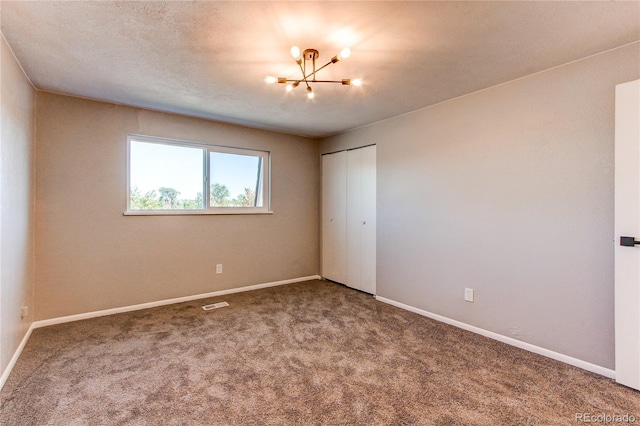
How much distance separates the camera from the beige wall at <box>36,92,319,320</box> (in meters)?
2.92

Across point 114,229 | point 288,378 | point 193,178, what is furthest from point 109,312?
point 288,378

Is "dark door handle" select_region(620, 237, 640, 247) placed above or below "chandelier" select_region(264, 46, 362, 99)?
below

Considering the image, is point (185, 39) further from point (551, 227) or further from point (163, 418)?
point (551, 227)

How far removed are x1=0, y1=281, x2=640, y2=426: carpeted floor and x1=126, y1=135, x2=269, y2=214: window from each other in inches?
54.7

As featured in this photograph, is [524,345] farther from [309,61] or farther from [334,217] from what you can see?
[309,61]

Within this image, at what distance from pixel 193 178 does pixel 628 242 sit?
13.7 feet

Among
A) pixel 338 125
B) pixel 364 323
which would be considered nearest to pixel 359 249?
pixel 364 323

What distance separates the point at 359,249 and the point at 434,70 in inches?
98.0

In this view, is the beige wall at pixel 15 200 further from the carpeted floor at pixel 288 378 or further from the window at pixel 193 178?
the window at pixel 193 178

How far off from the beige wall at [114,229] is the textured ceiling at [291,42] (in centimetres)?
41

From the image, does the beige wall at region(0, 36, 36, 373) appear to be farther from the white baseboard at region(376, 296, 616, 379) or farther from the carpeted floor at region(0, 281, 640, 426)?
the white baseboard at region(376, 296, 616, 379)

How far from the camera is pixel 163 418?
1.63 meters

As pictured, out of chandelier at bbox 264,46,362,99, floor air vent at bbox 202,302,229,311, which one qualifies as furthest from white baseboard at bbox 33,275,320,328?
chandelier at bbox 264,46,362,99

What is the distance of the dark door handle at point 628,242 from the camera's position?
1887mm
